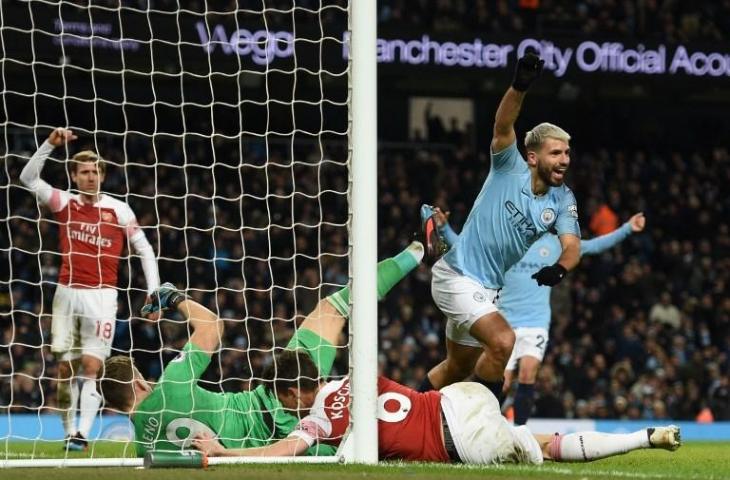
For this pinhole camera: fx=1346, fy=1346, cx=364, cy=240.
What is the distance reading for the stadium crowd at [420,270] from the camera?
17.7 meters

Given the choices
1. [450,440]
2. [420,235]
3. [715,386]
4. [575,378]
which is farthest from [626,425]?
[450,440]

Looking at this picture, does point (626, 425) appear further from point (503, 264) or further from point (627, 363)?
point (503, 264)

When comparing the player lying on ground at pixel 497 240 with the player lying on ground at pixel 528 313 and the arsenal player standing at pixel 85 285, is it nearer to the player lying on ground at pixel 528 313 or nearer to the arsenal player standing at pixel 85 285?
the arsenal player standing at pixel 85 285

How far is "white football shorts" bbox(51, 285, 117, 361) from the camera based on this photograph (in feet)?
32.8

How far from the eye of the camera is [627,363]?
19703 millimetres

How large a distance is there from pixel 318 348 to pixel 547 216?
1723 mm

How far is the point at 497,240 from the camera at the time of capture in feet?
27.6

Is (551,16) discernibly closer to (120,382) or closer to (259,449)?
(120,382)

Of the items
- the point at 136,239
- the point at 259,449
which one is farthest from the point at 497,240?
the point at 136,239

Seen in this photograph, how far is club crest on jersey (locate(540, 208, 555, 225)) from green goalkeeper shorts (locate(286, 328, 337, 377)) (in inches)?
63.6

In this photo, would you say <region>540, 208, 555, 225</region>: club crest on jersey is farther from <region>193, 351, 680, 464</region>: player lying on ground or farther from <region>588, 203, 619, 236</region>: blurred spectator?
<region>588, 203, 619, 236</region>: blurred spectator

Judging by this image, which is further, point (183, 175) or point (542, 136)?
point (183, 175)

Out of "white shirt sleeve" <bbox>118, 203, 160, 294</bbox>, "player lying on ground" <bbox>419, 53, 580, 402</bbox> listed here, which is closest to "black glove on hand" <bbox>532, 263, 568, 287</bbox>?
"player lying on ground" <bbox>419, 53, 580, 402</bbox>

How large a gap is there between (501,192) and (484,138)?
17402 millimetres
